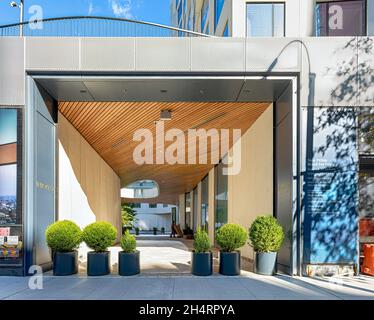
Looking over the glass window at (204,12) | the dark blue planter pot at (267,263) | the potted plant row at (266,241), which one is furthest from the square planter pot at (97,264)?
the glass window at (204,12)

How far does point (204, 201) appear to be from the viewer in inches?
1105

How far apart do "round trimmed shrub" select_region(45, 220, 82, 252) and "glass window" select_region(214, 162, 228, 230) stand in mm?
10893

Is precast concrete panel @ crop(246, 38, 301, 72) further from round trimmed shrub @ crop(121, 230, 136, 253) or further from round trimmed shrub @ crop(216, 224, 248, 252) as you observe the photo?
round trimmed shrub @ crop(121, 230, 136, 253)

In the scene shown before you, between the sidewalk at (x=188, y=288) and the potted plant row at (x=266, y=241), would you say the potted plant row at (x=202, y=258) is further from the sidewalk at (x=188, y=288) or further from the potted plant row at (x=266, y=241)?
the potted plant row at (x=266, y=241)

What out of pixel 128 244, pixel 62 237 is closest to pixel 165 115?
pixel 128 244

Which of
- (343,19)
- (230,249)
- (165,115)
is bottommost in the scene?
(230,249)

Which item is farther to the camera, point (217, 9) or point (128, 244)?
point (217, 9)

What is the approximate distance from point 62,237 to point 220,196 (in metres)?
12.7

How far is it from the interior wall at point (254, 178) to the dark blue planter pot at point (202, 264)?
8.81 ft

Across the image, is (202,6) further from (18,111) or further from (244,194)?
(18,111)

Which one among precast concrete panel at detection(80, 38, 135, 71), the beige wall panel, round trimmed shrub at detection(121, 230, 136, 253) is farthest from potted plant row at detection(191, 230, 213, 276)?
the beige wall panel

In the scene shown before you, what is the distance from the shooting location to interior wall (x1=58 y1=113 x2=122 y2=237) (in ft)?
41.4

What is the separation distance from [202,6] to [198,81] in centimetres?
1429

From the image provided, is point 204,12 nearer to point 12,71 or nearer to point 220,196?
point 220,196
